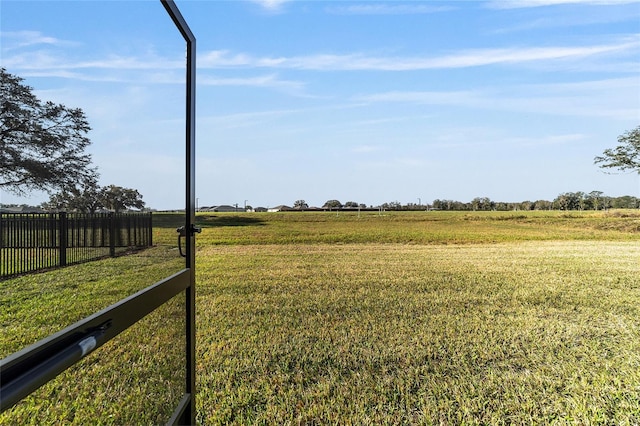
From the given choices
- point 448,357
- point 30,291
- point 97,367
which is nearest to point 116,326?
point 97,367

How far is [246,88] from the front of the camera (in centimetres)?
588

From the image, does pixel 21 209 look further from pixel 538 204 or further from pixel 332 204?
pixel 538 204

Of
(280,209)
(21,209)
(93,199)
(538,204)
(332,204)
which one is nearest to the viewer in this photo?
(21,209)

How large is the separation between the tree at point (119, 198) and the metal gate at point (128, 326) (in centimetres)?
23

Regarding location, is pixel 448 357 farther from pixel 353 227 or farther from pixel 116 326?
pixel 353 227

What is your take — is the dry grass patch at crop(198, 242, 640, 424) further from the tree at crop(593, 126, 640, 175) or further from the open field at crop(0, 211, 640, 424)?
the tree at crop(593, 126, 640, 175)

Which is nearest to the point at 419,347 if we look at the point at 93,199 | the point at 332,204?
the point at 93,199

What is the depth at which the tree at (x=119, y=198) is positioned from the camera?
3.45 feet

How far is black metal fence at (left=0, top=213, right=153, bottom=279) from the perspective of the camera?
68 cm

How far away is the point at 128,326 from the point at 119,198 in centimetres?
32

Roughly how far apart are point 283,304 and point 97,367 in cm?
334

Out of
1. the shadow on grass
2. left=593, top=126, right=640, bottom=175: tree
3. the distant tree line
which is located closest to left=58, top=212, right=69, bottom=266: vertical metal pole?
the shadow on grass

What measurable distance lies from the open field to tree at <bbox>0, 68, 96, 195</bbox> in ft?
0.61

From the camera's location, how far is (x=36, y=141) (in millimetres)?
723
